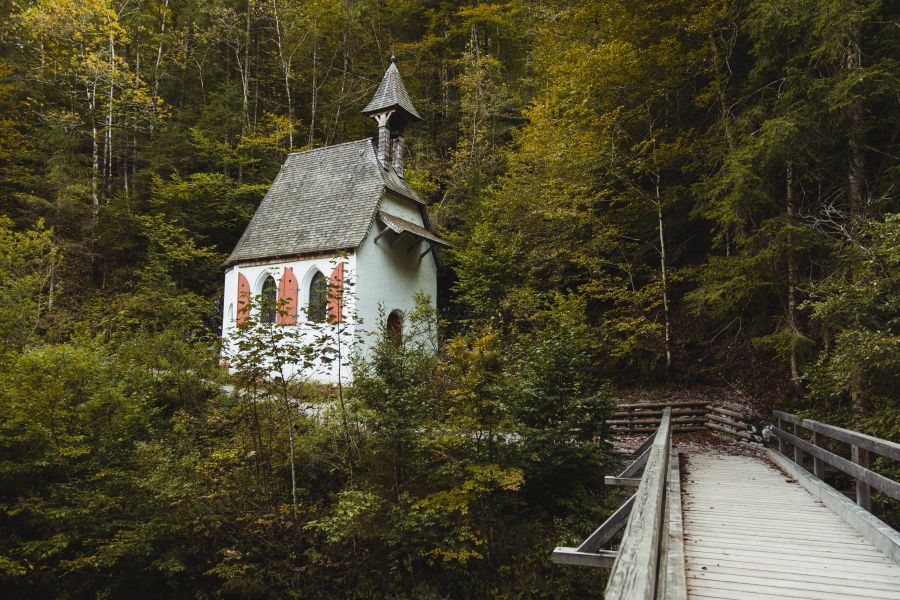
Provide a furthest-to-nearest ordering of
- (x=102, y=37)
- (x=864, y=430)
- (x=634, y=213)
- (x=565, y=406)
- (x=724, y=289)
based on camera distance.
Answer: (x=102, y=37)
(x=634, y=213)
(x=724, y=289)
(x=565, y=406)
(x=864, y=430)

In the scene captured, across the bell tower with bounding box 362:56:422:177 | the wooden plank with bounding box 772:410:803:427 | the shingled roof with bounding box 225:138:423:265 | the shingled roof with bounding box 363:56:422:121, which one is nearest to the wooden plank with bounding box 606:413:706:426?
the wooden plank with bounding box 772:410:803:427

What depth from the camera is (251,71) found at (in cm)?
2570

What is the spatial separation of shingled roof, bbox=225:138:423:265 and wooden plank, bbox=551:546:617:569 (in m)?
11.7

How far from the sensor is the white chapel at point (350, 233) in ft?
50.5

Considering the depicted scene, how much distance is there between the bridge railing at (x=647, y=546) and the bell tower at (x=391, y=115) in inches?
574

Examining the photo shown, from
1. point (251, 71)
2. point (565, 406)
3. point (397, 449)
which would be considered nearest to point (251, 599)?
point (397, 449)

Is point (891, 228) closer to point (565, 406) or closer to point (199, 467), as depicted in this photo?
point (565, 406)

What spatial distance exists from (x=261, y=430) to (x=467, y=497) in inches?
144

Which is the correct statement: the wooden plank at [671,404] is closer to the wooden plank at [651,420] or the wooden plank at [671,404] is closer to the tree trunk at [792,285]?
the wooden plank at [651,420]

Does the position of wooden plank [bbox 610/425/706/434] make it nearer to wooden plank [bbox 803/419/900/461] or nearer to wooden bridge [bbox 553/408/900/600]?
wooden bridge [bbox 553/408/900/600]

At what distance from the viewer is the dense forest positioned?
7.10 metres

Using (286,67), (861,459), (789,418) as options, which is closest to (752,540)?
(861,459)

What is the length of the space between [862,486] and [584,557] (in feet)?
9.04

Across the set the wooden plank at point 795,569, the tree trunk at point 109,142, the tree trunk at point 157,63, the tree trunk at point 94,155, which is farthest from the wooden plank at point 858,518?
the tree trunk at point 157,63
